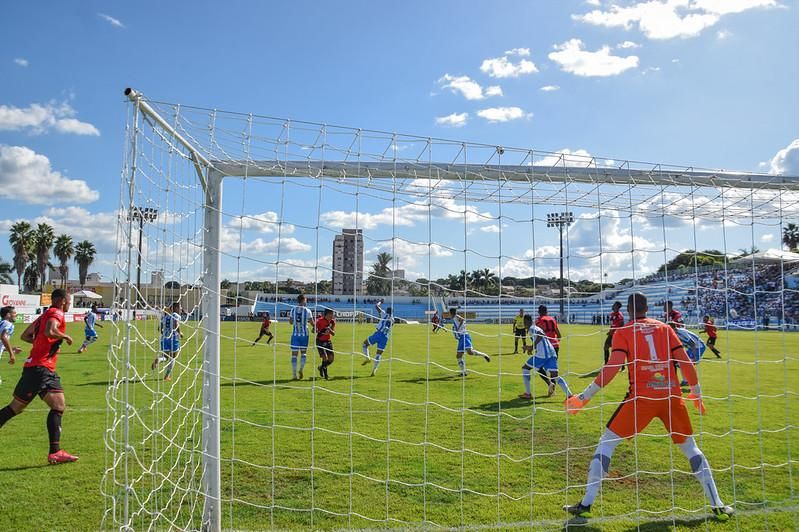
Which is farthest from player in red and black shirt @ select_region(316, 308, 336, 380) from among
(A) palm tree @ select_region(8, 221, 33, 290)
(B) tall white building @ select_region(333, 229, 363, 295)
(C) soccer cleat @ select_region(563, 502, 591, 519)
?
(A) palm tree @ select_region(8, 221, 33, 290)

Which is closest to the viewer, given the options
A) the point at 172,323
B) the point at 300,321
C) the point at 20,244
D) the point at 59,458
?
Result: the point at 172,323

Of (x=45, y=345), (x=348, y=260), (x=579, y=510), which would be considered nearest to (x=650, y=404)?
(x=579, y=510)

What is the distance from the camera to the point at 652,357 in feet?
14.9

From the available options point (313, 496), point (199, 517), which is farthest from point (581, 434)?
point (199, 517)

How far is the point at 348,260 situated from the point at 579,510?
9.75ft

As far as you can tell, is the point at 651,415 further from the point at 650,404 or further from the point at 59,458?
the point at 59,458

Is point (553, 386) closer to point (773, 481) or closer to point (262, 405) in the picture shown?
point (773, 481)

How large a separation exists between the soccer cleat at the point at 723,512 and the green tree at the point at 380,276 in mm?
3438

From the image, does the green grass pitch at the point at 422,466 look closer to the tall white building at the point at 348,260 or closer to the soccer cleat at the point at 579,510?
the soccer cleat at the point at 579,510

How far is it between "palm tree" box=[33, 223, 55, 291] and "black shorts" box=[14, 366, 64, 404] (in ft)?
203

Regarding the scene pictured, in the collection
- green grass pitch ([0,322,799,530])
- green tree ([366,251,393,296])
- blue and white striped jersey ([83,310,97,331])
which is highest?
green tree ([366,251,393,296])

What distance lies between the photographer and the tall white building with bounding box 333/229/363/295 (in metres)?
4.78

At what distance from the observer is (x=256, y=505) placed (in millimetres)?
4488

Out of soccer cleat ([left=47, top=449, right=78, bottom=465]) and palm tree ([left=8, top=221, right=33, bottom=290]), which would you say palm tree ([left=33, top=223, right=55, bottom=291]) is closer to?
palm tree ([left=8, top=221, right=33, bottom=290])
